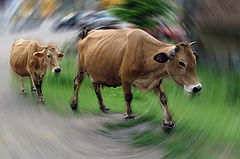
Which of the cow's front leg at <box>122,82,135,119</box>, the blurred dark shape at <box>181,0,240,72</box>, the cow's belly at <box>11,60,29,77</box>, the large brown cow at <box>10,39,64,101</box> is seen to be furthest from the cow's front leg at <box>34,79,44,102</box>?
the blurred dark shape at <box>181,0,240,72</box>

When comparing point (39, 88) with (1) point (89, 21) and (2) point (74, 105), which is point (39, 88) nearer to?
(2) point (74, 105)

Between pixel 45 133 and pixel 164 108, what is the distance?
50cm

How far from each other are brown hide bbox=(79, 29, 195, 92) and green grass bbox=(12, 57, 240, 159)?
103 millimetres

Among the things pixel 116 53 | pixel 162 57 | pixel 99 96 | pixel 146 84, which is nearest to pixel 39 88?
pixel 99 96

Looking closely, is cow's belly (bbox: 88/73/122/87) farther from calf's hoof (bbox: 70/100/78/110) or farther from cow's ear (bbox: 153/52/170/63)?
cow's ear (bbox: 153/52/170/63)

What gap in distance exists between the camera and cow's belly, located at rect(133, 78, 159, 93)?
119cm

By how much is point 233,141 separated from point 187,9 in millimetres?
474

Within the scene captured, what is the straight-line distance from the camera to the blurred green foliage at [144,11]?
1087 millimetres

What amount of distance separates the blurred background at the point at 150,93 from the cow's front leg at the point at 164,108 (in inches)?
1.1

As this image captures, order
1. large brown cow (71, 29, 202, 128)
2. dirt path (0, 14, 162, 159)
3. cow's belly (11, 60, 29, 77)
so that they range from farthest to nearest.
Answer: cow's belly (11, 60, 29, 77), dirt path (0, 14, 162, 159), large brown cow (71, 29, 202, 128)

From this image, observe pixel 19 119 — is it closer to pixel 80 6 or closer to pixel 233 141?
pixel 80 6

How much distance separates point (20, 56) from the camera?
1387mm

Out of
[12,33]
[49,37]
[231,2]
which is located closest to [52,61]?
[49,37]

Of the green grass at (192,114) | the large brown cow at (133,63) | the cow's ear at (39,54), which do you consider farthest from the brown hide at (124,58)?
the cow's ear at (39,54)
